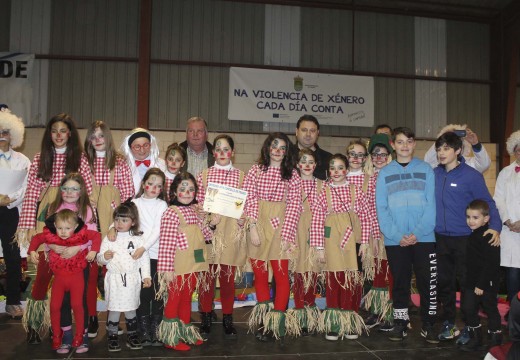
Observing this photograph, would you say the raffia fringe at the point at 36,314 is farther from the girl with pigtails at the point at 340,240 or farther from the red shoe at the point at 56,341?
the girl with pigtails at the point at 340,240

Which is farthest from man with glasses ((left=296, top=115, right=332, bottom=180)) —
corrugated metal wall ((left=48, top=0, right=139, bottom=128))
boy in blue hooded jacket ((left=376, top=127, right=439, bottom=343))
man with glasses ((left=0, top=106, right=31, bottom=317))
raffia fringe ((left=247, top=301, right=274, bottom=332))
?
corrugated metal wall ((left=48, top=0, right=139, bottom=128))

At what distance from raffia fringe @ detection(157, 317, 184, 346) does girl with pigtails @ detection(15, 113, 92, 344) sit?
0.97 metres

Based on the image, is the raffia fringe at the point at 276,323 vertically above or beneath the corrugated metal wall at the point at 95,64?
beneath

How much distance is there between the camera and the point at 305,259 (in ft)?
12.6

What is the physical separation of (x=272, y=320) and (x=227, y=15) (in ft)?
27.6

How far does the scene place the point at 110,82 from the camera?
10203 millimetres

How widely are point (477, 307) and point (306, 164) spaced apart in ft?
5.89

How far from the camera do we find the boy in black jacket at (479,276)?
12.1 feet

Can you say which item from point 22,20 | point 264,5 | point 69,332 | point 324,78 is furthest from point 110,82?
point 69,332

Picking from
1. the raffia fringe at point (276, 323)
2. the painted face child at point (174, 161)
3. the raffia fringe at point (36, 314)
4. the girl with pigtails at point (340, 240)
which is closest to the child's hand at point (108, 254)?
the raffia fringe at point (36, 314)

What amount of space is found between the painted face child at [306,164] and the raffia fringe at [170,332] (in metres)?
1.58

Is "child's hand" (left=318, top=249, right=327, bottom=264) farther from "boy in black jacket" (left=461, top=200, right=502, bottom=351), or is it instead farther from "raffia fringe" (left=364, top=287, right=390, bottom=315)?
"boy in black jacket" (left=461, top=200, right=502, bottom=351)

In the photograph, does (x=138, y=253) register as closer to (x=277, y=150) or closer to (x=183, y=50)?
(x=277, y=150)

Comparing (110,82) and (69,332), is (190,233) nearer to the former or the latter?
(69,332)
